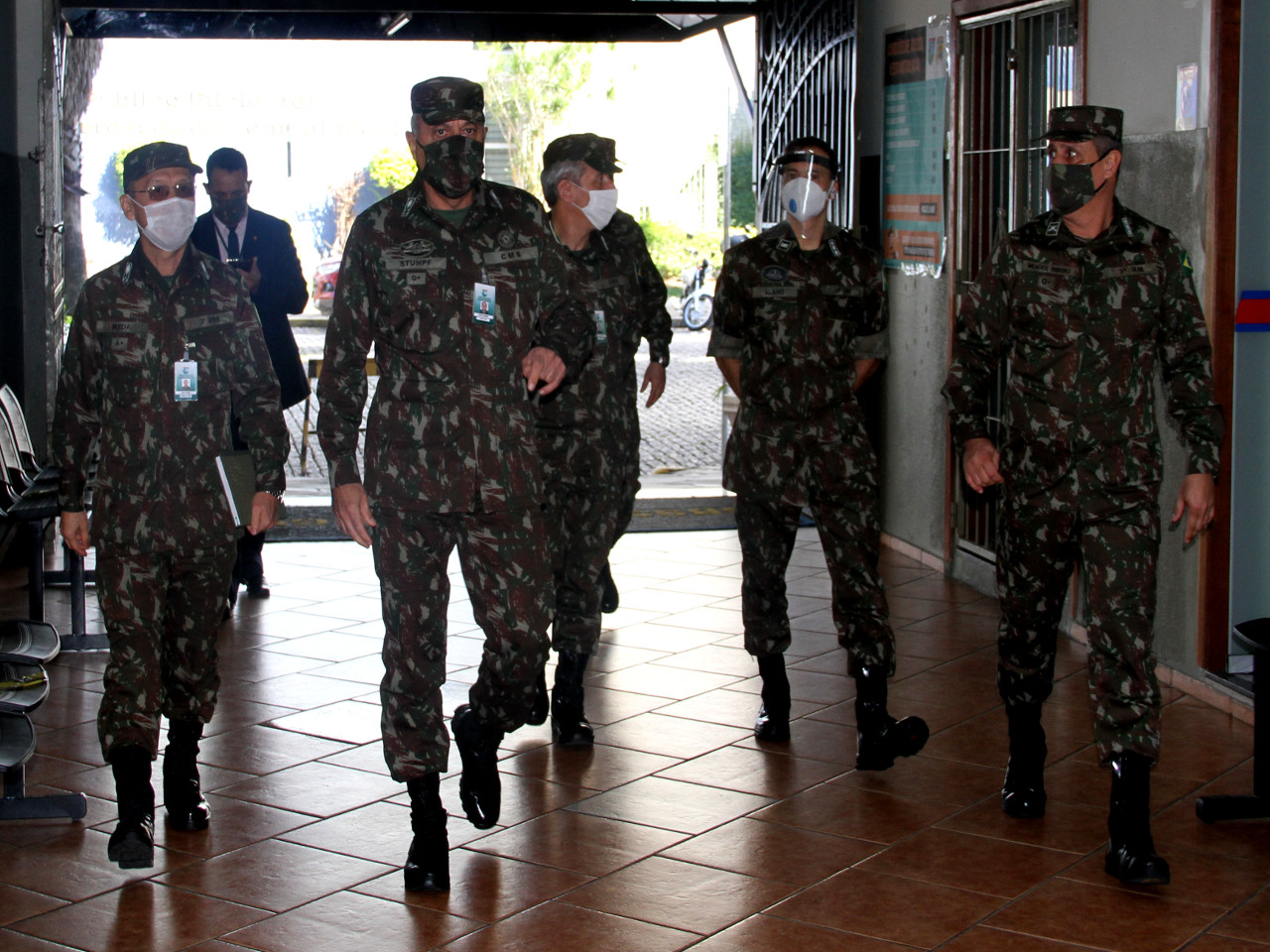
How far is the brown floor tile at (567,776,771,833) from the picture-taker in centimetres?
400

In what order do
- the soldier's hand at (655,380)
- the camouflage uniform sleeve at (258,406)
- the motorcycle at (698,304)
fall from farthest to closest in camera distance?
the motorcycle at (698,304) < the soldier's hand at (655,380) < the camouflage uniform sleeve at (258,406)

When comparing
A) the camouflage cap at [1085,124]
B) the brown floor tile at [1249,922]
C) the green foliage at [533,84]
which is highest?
the green foliage at [533,84]

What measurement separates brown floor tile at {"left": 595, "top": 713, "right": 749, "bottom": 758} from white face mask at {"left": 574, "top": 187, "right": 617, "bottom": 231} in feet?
5.11

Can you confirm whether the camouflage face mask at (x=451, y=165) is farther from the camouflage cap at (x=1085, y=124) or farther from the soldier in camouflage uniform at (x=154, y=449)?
the camouflage cap at (x=1085, y=124)

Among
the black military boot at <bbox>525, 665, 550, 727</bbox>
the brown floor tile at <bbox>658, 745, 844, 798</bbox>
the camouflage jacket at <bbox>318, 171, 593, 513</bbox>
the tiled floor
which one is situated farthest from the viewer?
the brown floor tile at <bbox>658, 745, 844, 798</bbox>

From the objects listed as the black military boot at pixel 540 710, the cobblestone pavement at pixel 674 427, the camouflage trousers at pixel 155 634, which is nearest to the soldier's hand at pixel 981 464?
the black military boot at pixel 540 710

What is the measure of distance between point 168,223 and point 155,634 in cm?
101

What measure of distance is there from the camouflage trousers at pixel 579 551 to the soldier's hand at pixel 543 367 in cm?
109

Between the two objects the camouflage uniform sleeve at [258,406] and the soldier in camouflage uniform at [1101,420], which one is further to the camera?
the camouflage uniform sleeve at [258,406]

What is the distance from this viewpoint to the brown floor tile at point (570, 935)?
10.6 feet

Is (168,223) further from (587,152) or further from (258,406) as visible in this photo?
(587,152)

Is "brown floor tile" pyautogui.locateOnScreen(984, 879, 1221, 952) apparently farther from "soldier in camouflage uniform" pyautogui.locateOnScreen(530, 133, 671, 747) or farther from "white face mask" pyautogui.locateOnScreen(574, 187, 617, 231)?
"white face mask" pyautogui.locateOnScreen(574, 187, 617, 231)

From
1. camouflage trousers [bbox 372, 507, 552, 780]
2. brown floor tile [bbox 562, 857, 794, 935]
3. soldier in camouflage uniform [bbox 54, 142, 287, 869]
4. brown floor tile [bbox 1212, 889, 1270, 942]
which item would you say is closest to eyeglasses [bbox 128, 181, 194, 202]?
soldier in camouflage uniform [bbox 54, 142, 287, 869]

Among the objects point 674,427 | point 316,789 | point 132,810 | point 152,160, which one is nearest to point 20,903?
point 132,810
